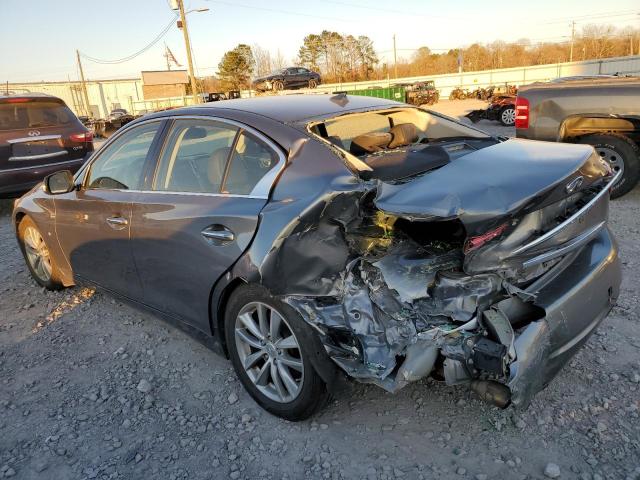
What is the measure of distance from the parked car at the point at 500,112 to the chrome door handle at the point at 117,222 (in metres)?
16.9

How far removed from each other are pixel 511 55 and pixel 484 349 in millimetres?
74434

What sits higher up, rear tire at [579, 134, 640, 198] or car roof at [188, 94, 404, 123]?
car roof at [188, 94, 404, 123]

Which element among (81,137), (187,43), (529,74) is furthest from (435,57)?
(81,137)

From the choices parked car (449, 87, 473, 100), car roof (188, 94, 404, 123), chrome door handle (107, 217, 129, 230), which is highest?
car roof (188, 94, 404, 123)

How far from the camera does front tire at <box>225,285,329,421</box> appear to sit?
2467 millimetres

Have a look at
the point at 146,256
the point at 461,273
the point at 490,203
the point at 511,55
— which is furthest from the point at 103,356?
the point at 511,55

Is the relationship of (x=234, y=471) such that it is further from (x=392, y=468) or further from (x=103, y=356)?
(x=103, y=356)

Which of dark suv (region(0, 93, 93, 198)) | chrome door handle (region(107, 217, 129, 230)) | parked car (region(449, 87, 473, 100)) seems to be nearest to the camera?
chrome door handle (region(107, 217, 129, 230))

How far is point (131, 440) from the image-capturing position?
264cm

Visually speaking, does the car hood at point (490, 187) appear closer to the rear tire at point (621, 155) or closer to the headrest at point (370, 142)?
the headrest at point (370, 142)

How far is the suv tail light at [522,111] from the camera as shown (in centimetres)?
632

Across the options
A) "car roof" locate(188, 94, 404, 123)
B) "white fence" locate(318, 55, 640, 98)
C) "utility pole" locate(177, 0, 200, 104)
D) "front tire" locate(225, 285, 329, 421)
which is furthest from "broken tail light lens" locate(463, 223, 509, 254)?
"white fence" locate(318, 55, 640, 98)

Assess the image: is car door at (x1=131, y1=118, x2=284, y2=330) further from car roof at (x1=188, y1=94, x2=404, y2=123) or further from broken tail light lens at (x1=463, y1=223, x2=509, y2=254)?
broken tail light lens at (x1=463, y1=223, x2=509, y2=254)

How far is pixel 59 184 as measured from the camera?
12.8 feet
